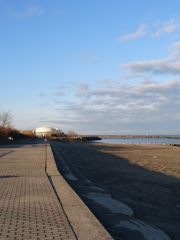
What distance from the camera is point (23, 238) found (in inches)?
169

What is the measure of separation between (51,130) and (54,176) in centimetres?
14744

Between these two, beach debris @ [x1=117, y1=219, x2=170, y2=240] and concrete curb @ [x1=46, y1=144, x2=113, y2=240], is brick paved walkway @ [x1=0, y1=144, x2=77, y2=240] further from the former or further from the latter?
beach debris @ [x1=117, y1=219, x2=170, y2=240]

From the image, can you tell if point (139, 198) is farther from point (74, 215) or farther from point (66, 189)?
point (74, 215)

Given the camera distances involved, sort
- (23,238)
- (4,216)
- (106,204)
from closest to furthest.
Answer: (23,238)
(4,216)
(106,204)

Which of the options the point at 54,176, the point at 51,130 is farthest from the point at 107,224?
the point at 51,130

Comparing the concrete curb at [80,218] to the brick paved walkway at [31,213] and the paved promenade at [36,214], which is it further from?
the brick paved walkway at [31,213]

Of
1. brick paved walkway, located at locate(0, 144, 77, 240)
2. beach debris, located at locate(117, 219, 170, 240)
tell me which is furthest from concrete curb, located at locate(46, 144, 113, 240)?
beach debris, located at locate(117, 219, 170, 240)

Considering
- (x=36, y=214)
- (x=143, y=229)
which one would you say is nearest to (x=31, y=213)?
(x=36, y=214)

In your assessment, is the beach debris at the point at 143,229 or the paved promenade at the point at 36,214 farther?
the beach debris at the point at 143,229

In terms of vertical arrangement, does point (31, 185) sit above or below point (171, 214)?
above

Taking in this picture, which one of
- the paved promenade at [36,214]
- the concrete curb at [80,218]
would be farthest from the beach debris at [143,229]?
the paved promenade at [36,214]

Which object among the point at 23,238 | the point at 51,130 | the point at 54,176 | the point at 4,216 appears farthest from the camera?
the point at 51,130

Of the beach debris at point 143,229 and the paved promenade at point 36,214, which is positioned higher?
the paved promenade at point 36,214

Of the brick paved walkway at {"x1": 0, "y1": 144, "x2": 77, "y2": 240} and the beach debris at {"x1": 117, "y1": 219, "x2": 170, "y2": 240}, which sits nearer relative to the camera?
the brick paved walkway at {"x1": 0, "y1": 144, "x2": 77, "y2": 240}
